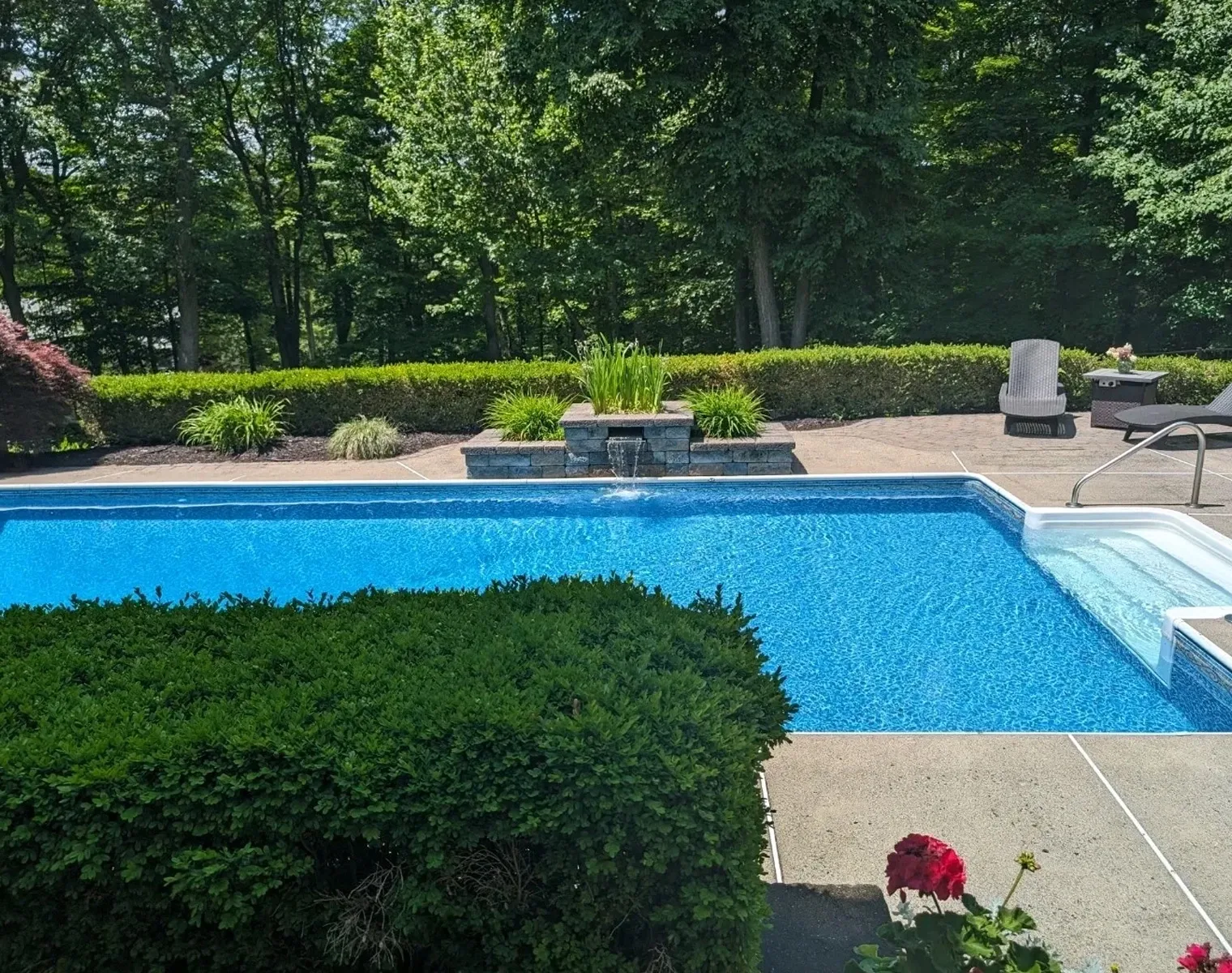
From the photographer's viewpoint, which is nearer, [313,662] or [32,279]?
[313,662]

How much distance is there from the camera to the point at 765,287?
1439cm

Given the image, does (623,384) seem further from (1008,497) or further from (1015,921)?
(1015,921)

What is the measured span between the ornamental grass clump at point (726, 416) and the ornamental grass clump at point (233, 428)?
5255mm

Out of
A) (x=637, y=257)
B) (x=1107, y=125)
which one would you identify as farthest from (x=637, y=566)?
(x=1107, y=125)

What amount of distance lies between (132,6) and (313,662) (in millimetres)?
19281

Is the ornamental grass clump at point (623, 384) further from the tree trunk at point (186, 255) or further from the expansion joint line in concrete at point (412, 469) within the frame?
the tree trunk at point (186, 255)

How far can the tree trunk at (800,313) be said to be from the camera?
1455 centimetres

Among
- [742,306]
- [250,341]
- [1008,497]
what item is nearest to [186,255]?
[250,341]

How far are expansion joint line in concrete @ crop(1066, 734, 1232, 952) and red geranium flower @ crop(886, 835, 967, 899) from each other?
1.22 m

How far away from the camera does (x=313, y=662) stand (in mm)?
2268

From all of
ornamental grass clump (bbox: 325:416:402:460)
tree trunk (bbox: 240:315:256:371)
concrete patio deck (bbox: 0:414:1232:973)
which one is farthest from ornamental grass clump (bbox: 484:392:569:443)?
tree trunk (bbox: 240:315:256:371)

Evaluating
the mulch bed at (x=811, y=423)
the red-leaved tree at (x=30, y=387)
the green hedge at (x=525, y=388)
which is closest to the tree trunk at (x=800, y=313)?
the green hedge at (x=525, y=388)

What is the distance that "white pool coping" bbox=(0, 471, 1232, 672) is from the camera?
449 cm

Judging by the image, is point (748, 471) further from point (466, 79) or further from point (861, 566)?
point (466, 79)
